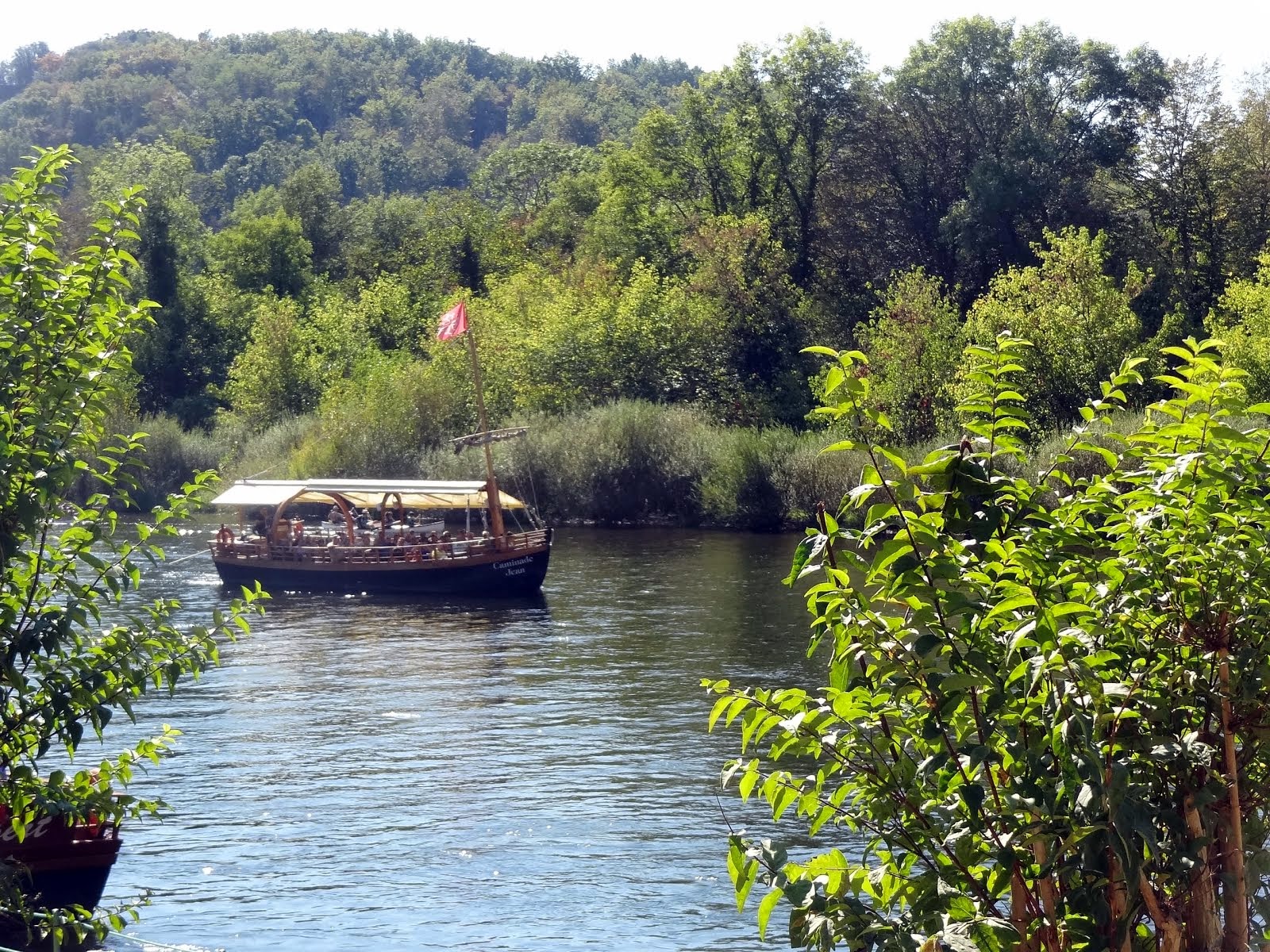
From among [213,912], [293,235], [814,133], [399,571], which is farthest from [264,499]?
[293,235]

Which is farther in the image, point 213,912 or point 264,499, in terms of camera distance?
point 264,499

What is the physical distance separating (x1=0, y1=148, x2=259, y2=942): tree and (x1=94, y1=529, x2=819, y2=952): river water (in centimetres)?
855

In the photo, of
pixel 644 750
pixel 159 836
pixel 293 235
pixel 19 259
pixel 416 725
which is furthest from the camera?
pixel 293 235

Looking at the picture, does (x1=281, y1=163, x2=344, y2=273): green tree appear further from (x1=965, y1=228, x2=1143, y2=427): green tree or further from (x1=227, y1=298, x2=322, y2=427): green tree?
(x1=965, y1=228, x2=1143, y2=427): green tree

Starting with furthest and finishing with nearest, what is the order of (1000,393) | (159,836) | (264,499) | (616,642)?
1. (264,499)
2. (616,642)
3. (159,836)
4. (1000,393)

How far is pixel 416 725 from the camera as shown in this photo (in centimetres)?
2850

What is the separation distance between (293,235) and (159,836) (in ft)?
282

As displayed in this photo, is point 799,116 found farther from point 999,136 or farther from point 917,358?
point 917,358

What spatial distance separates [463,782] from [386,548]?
78.2ft

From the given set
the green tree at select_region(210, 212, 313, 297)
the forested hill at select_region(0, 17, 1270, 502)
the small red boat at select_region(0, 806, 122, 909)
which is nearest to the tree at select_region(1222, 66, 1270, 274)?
the forested hill at select_region(0, 17, 1270, 502)

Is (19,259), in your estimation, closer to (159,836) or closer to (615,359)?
(159,836)

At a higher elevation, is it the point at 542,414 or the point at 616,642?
the point at 542,414

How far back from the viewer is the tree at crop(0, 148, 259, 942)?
8.85m

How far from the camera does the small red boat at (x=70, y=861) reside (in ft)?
49.9
